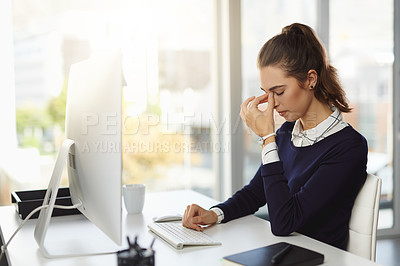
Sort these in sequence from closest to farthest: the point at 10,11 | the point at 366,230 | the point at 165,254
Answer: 1. the point at 165,254
2. the point at 366,230
3. the point at 10,11

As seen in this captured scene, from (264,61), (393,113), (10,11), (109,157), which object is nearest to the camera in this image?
(109,157)

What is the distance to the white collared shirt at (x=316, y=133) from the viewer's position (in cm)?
133

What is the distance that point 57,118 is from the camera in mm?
2791

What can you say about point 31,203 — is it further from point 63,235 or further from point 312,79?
point 312,79

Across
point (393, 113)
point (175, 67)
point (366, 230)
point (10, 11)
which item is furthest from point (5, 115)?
point (393, 113)

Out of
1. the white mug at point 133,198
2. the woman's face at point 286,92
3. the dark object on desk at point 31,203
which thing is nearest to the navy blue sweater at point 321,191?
the woman's face at point 286,92

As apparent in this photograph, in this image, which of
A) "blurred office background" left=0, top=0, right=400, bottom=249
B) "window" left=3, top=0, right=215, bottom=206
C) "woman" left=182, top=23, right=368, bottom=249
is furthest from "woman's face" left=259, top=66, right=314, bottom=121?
"window" left=3, top=0, right=215, bottom=206

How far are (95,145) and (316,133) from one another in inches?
30.4

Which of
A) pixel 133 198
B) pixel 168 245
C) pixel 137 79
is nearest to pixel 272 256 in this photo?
pixel 168 245

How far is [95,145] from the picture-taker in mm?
1004

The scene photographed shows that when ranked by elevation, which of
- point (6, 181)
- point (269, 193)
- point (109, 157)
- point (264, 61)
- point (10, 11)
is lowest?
point (6, 181)

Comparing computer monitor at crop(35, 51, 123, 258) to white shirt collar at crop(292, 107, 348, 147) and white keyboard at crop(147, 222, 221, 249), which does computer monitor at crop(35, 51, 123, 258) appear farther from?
white shirt collar at crop(292, 107, 348, 147)

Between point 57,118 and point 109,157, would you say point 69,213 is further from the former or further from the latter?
point 57,118

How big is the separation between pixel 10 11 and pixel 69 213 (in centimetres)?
178
